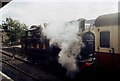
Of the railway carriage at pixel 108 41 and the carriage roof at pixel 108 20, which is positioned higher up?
the carriage roof at pixel 108 20

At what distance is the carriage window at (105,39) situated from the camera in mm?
6445

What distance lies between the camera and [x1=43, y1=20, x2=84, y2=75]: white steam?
7.35 meters

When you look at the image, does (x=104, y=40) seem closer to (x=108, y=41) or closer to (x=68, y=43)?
(x=108, y=41)

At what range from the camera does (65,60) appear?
764 cm

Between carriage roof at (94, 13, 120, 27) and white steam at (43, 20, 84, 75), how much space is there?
94cm

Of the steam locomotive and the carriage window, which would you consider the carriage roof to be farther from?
the carriage window

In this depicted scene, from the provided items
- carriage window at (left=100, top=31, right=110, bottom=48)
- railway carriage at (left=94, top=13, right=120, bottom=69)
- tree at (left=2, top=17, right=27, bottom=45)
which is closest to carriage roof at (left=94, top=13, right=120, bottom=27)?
railway carriage at (left=94, top=13, right=120, bottom=69)

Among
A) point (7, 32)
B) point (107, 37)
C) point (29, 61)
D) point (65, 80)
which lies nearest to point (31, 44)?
point (29, 61)

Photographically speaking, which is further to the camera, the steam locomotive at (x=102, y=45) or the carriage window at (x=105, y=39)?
the carriage window at (x=105, y=39)

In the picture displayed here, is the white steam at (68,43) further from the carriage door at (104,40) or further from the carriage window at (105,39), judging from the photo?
the carriage window at (105,39)

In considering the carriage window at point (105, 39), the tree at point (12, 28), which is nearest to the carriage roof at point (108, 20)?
the carriage window at point (105, 39)

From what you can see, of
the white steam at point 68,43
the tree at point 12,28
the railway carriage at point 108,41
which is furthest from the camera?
the tree at point 12,28

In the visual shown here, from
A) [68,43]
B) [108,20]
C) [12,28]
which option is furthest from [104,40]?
[12,28]

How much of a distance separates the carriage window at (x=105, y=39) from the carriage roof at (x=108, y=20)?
0.98 feet
